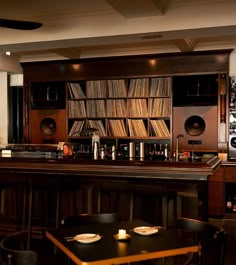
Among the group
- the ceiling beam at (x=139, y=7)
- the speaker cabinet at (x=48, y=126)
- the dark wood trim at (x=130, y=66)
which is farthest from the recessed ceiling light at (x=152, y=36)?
the speaker cabinet at (x=48, y=126)

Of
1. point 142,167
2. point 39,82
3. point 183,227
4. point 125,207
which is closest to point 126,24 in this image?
point 142,167

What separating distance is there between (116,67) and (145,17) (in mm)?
2263

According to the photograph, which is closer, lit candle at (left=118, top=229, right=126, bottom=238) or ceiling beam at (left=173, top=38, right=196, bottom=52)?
lit candle at (left=118, top=229, right=126, bottom=238)

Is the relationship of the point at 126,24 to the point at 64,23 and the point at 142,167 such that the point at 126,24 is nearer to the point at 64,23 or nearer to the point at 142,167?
the point at 64,23

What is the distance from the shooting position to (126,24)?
168 inches

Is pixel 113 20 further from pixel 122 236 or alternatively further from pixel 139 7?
pixel 122 236

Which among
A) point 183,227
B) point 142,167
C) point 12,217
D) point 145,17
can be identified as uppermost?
point 145,17

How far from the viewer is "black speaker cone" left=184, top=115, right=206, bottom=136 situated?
617cm

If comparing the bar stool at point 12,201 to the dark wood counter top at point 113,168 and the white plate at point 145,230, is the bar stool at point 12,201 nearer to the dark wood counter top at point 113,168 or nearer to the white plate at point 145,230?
the dark wood counter top at point 113,168

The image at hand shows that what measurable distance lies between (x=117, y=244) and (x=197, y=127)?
4221 millimetres

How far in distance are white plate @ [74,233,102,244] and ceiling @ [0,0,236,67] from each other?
2112 millimetres

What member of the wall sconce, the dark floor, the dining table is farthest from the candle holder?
the wall sconce

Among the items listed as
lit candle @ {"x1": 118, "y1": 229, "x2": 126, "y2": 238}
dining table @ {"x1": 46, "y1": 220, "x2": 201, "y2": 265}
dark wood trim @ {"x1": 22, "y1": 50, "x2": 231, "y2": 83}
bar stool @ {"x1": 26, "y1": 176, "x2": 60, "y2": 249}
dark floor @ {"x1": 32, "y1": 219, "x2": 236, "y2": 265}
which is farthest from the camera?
dark wood trim @ {"x1": 22, "y1": 50, "x2": 231, "y2": 83}

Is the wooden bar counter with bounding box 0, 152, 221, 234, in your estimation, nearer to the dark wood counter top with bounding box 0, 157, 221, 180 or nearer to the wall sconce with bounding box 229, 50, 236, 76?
the dark wood counter top with bounding box 0, 157, 221, 180
